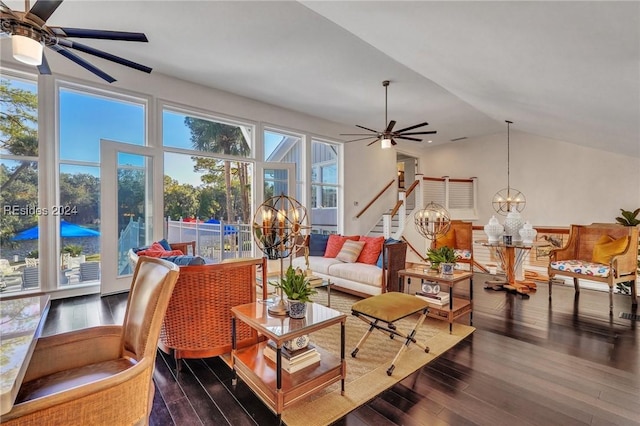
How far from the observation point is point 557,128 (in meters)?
4.86

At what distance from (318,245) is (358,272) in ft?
4.28

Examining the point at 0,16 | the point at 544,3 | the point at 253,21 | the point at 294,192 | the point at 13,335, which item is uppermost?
the point at 253,21

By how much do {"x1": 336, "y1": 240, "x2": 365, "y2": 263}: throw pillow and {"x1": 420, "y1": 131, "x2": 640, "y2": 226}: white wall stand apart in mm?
5798

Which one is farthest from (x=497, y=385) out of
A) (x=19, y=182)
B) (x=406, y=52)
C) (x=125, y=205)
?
(x=19, y=182)

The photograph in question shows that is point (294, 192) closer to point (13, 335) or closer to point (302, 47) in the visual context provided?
point (302, 47)

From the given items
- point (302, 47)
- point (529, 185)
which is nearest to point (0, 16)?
point (302, 47)

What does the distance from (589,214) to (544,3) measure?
7.59m

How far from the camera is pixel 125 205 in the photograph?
182 inches

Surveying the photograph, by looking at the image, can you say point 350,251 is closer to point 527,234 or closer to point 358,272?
point 358,272

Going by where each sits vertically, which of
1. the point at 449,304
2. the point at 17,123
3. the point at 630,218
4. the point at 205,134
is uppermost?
the point at 205,134

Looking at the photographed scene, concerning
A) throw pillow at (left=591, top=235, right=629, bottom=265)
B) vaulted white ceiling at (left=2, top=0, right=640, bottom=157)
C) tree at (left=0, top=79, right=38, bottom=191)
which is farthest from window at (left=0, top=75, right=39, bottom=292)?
throw pillow at (left=591, top=235, right=629, bottom=265)

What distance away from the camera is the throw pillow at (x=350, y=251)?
452cm

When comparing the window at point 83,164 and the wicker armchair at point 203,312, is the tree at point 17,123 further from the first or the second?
the wicker armchair at point 203,312

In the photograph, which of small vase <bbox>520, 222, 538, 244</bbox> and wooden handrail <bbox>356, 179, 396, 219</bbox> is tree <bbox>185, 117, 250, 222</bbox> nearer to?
wooden handrail <bbox>356, 179, 396, 219</bbox>
